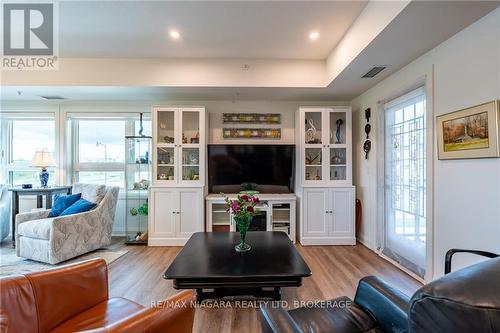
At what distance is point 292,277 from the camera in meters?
1.82

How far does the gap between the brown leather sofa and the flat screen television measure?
2588 mm

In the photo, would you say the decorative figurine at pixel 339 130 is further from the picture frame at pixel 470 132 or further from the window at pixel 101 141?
the window at pixel 101 141

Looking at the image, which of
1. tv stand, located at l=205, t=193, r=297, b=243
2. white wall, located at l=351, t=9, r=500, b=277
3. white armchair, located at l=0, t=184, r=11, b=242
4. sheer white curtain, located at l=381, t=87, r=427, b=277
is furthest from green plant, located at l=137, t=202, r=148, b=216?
white wall, located at l=351, t=9, r=500, b=277

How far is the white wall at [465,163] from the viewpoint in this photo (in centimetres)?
178

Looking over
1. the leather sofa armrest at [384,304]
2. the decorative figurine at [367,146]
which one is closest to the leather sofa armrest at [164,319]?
the leather sofa armrest at [384,304]

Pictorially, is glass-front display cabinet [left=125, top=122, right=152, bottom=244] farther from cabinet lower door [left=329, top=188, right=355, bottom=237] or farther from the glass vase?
cabinet lower door [left=329, top=188, right=355, bottom=237]

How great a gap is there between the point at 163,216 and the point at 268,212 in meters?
1.65

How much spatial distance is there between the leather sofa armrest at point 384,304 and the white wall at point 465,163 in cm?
117

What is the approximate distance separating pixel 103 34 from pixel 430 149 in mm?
3783

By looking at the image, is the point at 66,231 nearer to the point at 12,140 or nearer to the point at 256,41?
the point at 12,140

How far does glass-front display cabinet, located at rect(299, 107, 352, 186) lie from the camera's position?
3.82 meters

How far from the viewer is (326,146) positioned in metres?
3.82

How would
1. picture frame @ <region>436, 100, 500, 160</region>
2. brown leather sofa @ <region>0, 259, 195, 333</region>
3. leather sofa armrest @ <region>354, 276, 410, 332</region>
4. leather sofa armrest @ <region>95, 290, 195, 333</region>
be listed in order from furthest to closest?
1. picture frame @ <region>436, 100, 500, 160</region>
2. leather sofa armrest @ <region>354, 276, 410, 332</region>
3. brown leather sofa @ <region>0, 259, 195, 333</region>
4. leather sofa armrest @ <region>95, 290, 195, 333</region>

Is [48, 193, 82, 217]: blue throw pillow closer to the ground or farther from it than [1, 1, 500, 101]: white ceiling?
closer to the ground
